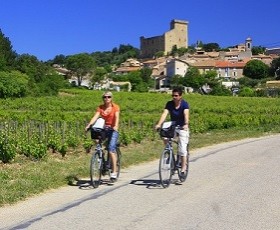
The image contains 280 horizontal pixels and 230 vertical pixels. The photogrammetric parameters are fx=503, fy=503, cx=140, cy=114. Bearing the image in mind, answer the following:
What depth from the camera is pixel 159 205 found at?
741 cm

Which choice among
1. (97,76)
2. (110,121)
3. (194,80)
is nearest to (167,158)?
(110,121)

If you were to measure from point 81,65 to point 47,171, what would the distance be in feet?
345

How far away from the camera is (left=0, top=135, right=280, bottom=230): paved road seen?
6371 millimetres

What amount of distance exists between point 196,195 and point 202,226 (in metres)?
1.96

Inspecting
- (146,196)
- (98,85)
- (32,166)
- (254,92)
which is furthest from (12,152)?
(98,85)

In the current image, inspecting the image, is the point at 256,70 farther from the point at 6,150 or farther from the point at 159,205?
the point at 159,205

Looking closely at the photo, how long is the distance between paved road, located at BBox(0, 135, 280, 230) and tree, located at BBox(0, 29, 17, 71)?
6416cm

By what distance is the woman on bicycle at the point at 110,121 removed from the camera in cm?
916

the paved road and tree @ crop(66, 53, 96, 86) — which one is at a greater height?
tree @ crop(66, 53, 96, 86)

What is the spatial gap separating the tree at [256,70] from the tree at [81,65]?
46.6 m

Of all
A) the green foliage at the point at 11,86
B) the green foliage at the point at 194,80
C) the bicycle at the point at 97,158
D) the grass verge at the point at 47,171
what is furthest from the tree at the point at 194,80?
the bicycle at the point at 97,158

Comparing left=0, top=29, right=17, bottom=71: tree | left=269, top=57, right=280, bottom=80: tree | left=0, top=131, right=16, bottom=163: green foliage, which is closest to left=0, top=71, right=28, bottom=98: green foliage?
left=0, top=29, right=17, bottom=71: tree

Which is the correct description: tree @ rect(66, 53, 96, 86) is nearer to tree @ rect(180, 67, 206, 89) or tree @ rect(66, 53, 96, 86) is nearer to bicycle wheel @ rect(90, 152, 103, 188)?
tree @ rect(180, 67, 206, 89)

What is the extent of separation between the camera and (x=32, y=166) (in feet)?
36.9
